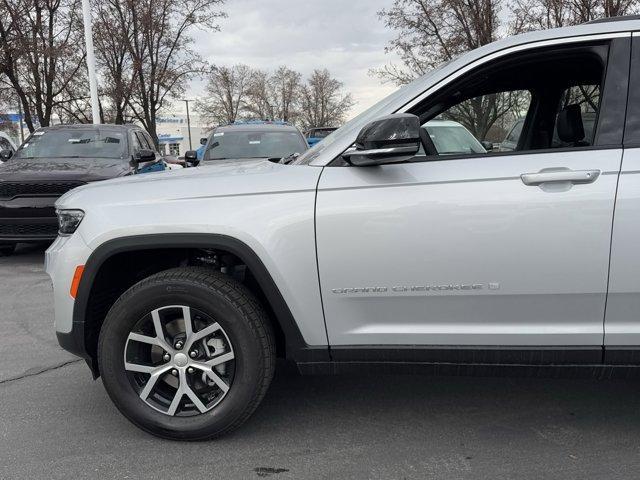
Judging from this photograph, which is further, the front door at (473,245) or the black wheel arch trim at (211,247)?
the black wheel arch trim at (211,247)

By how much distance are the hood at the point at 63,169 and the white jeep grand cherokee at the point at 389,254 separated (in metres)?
4.82

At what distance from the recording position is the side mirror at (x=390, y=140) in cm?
237

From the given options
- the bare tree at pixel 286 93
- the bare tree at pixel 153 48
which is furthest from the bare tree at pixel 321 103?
the bare tree at pixel 153 48

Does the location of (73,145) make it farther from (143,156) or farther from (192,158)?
(192,158)

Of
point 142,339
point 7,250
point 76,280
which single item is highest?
point 76,280

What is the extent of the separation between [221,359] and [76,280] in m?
0.77

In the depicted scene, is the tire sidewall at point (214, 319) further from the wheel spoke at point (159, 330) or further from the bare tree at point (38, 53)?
the bare tree at point (38, 53)

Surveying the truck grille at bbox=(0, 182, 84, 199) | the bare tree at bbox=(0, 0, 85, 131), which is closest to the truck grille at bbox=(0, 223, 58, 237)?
the truck grille at bbox=(0, 182, 84, 199)

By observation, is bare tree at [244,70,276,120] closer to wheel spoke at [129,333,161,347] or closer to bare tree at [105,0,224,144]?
bare tree at [105,0,224,144]

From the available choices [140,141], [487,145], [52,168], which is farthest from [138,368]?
[140,141]

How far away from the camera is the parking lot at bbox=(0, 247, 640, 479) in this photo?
257 cm

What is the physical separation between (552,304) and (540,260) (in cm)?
21

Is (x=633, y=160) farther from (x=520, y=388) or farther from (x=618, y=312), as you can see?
(x=520, y=388)

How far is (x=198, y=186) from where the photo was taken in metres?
2.66
